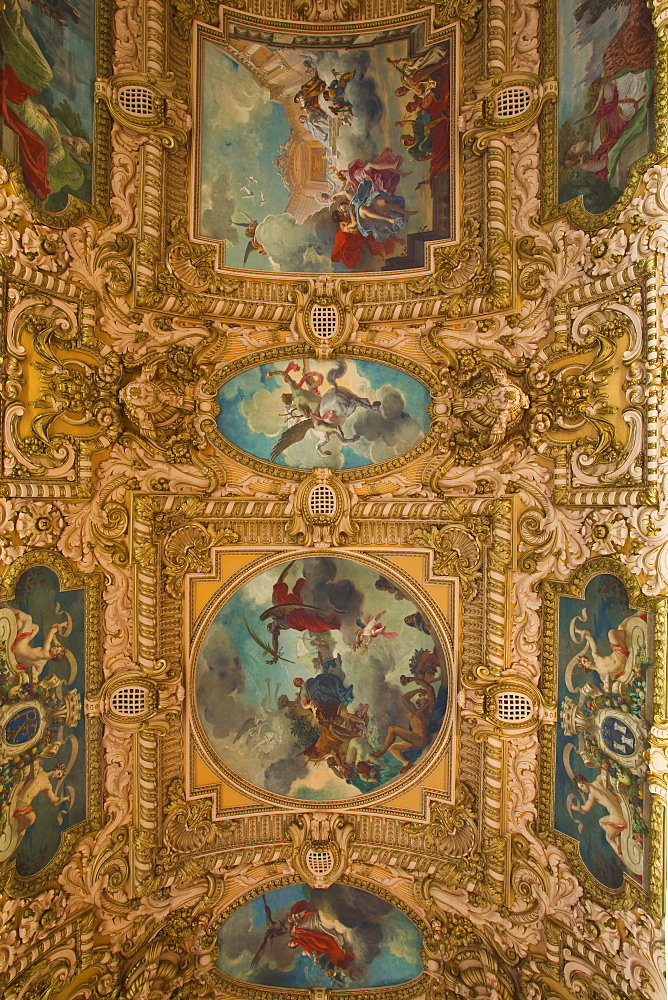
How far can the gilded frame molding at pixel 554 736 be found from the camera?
7059mm

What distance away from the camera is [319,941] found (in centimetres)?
941

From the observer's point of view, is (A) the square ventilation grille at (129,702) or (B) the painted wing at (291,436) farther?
(B) the painted wing at (291,436)

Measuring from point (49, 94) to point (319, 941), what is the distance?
13.3m

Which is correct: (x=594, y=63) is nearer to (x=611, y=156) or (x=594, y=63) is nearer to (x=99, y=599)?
(x=611, y=156)

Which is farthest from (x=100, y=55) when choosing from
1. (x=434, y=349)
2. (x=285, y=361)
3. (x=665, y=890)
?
(x=665, y=890)

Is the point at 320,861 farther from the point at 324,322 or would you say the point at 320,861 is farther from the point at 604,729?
the point at 324,322

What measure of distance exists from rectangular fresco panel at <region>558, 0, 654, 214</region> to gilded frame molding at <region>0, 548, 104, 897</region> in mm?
8920

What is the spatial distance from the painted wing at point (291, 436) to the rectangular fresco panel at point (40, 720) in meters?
3.69

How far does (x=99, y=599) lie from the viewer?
8812 millimetres

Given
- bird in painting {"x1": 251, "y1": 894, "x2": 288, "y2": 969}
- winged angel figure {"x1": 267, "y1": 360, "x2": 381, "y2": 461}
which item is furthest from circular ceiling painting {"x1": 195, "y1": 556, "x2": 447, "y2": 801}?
winged angel figure {"x1": 267, "y1": 360, "x2": 381, "y2": 461}

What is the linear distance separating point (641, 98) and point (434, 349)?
399 cm

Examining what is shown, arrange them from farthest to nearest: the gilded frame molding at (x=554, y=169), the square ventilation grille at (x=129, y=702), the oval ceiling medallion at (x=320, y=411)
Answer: the oval ceiling medallion at (x=320, y=411) → the square ventilation grille at (x=129, y=702) → the gilded frame molding at (x=554, y=169)

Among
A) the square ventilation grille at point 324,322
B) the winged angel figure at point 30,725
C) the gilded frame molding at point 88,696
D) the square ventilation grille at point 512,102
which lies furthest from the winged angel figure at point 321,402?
the winged angel figure at point 30,725

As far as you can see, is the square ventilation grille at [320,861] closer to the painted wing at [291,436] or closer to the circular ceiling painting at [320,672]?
the circular ceiling painting at [320,672]
